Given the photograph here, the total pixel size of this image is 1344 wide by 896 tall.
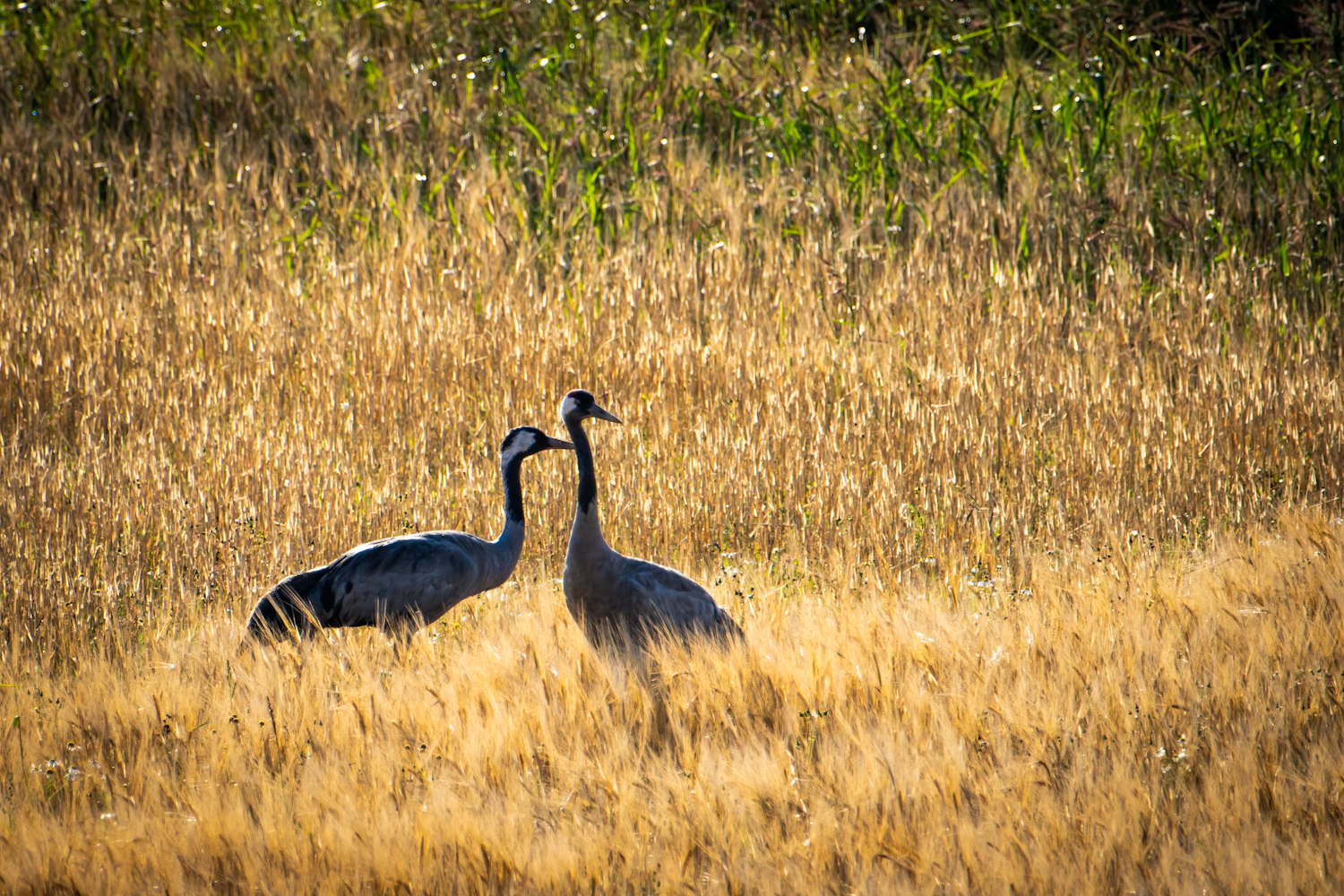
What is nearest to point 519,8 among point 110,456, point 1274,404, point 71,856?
point 110,456

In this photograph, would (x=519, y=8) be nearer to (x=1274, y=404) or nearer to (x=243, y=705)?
(x=1274, y=404)

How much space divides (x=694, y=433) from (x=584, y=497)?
245 cm

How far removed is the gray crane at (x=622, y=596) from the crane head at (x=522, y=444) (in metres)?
0.54

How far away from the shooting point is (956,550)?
243 inches

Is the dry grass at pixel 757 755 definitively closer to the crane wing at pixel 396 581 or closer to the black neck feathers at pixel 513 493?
the crane wing at pixel 396 581

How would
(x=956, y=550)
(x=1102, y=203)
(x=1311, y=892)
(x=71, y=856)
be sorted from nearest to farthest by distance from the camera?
1. (x=1311, y=892)
2. (x=71, y=856)
3. (x=956, y=550)
4. (x=1102, y=203)

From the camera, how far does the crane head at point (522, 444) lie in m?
5.93

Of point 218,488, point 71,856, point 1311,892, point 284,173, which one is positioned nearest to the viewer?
point 1311,892

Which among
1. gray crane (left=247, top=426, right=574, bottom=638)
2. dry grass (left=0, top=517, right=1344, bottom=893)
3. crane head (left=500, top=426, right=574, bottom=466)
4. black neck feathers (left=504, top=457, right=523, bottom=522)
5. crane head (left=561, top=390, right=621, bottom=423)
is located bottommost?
dry grass (left=0, top=517, right=1344, bottom=893)

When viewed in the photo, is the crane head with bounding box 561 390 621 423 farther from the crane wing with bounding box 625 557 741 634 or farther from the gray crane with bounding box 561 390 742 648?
the crane wing with bounding box 625 557 741 634

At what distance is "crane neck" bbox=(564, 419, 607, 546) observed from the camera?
17.9ft

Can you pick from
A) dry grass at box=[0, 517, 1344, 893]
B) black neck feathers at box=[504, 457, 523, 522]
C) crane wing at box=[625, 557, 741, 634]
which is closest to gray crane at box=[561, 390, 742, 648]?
crane wing at box=[625, 557, 741, 634]

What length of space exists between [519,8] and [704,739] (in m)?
11.1

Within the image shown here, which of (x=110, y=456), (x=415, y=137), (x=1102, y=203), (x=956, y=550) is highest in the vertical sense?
(x=415, y=137)
